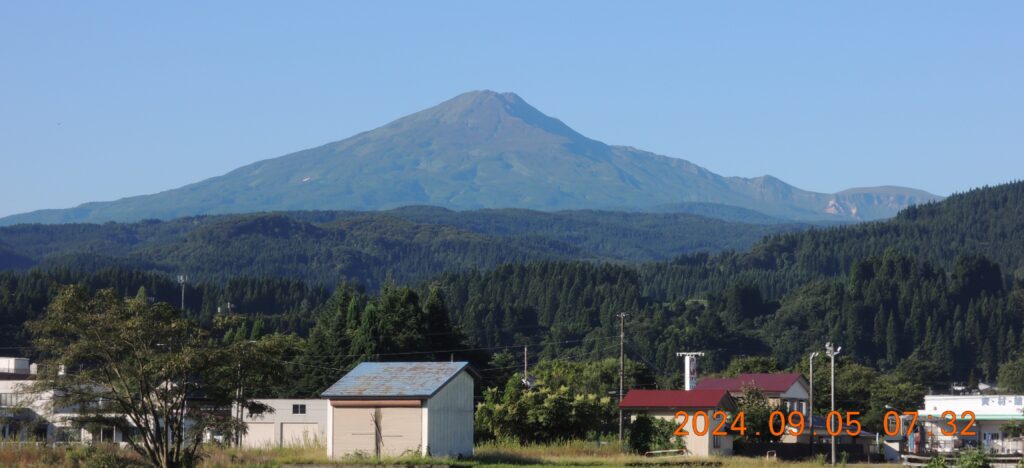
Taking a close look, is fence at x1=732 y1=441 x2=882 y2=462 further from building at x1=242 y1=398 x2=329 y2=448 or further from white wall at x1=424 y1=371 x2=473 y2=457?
building at x1=242 y1=398 x2=329 y2=448

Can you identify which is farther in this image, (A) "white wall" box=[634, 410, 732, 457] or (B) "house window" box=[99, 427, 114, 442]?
(A) "white wall" box=[634, 410, 732, 457]

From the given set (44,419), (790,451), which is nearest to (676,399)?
(790,451)

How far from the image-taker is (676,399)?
61594 millimetres

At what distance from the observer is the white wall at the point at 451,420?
168 feet

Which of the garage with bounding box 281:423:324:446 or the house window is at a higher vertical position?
the house window

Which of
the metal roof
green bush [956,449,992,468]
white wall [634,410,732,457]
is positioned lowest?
white wall [634,410,732,457]

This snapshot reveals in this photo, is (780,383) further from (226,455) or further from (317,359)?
(226,455)

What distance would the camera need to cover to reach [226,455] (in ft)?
160

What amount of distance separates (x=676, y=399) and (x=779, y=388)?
14573mm

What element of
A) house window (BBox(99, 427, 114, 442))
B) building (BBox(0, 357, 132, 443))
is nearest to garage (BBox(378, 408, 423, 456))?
building (BBox(0, 357, 132, 443))

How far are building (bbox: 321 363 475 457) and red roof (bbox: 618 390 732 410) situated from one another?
11.1 m

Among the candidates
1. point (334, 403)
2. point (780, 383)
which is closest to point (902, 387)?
point (780, 383)

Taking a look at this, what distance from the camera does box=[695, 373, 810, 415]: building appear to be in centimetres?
7400

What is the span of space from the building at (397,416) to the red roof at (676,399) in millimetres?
11108
